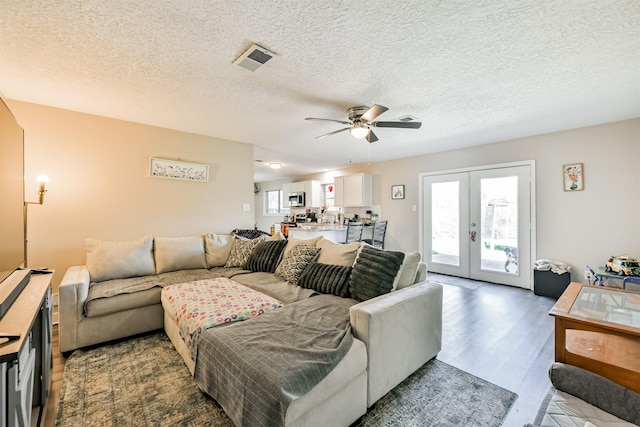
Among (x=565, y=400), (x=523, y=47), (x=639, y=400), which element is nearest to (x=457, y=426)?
(x=565, y=400)

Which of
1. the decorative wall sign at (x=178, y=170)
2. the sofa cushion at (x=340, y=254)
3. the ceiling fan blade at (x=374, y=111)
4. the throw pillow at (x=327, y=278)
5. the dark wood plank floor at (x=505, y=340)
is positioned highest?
the ceiling fan blade at (x=374, y=111)

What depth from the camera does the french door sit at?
4.20 metres

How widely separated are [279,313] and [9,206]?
1.82 meters

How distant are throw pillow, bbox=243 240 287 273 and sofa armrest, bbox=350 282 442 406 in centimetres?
155

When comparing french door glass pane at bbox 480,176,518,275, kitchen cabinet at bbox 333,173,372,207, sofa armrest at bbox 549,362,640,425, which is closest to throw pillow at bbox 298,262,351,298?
sofa armrest at bbox 549,362,640,425

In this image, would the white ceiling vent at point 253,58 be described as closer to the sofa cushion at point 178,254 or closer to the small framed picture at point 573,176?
the sofa cushion at point 178,254

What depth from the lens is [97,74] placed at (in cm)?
228

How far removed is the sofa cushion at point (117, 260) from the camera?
9.14 ft

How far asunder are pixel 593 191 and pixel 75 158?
670cm

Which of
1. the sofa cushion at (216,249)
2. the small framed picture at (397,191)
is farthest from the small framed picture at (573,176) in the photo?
the sofa cushion at (216,249)

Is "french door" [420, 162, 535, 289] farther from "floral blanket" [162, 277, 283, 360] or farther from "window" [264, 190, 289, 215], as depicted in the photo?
"window" [264, 190, 289, 215]

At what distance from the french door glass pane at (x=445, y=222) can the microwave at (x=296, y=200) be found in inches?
146

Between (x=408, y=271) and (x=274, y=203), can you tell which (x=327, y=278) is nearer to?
(x=408, y=271)

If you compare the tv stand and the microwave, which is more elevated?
the microwave
